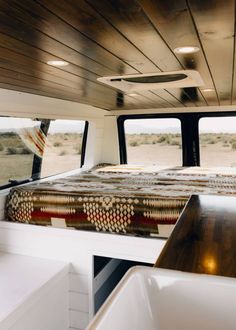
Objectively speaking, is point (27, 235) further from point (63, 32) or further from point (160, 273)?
point (160, 273)

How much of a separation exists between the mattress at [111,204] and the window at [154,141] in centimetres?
142

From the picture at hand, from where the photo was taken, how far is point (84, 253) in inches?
99.0

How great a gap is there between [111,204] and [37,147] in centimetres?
143

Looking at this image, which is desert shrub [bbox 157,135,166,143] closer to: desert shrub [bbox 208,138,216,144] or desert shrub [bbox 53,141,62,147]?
desert shrub [bbox 208,138,216,144]

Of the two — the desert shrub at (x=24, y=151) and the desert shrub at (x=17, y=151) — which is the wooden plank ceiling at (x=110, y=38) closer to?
the desert shrub at (x=17, y=151)

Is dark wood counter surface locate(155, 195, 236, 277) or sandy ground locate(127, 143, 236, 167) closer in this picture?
dark wood counter surface locate(155, 195, 236, 277)

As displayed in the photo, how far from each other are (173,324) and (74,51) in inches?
53.0

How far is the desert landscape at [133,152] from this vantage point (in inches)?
127

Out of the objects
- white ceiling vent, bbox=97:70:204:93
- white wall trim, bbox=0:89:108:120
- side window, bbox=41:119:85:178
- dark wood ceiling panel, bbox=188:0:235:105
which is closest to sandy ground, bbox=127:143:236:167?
side window, bbox=41:119:85:178

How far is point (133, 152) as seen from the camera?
486 cm

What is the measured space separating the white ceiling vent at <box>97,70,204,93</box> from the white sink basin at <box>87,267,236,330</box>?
163 cm

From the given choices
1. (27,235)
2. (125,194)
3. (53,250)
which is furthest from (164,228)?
(27,235)

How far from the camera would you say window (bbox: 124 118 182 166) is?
4562 mm

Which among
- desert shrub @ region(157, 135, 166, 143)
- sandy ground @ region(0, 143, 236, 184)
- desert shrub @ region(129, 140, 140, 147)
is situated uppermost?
desert shrub @ region(157, 135, 166, 143)
